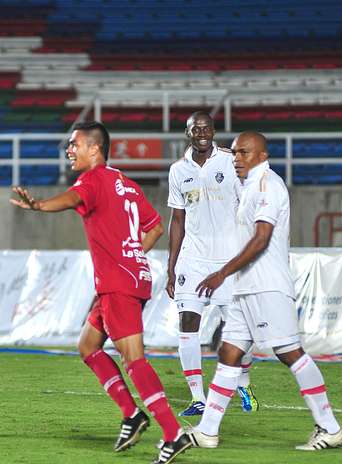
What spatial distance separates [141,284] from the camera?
8133 mm

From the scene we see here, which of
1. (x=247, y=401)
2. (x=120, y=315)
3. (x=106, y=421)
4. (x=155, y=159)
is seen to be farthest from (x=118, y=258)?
(x=155, y=159)

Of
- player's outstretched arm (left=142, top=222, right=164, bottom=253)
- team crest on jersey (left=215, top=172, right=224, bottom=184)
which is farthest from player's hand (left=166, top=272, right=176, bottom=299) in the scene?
player's outstretched arm (left=142, top=222, right=164, bottom=253)

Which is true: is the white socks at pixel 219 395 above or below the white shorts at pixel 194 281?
below

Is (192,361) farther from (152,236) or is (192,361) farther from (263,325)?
(263,325)

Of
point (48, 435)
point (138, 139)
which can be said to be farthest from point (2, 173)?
point (48, 435)

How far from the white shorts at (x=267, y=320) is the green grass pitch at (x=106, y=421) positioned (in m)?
0.70

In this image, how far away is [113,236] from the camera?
808cm

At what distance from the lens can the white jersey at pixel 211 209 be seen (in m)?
10.5

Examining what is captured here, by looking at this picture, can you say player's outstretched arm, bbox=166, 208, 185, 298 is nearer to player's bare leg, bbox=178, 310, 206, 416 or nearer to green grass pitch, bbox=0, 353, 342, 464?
player's bare leg, bbox=178, 310, 206, 416

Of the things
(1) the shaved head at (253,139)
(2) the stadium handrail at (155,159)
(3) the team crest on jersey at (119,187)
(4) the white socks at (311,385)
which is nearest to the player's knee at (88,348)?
(3) the team crest on jersey at (119,187)

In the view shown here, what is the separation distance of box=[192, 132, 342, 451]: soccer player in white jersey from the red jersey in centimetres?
47

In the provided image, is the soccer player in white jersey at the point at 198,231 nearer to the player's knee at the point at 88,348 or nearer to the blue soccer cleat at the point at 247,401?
the blue soccer cleat at the point at 247,401

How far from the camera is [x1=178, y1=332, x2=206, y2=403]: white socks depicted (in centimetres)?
1027

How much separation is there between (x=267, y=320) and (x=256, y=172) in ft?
3.04
